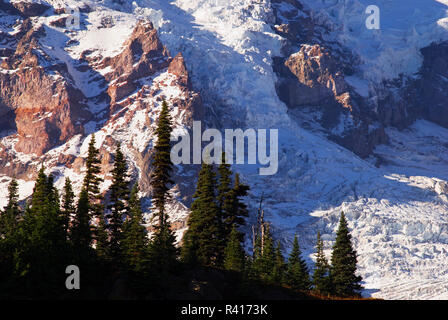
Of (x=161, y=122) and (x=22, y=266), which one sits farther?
(x=161, y=122)

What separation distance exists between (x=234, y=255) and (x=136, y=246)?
50.7ft

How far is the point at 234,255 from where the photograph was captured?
7850 cm

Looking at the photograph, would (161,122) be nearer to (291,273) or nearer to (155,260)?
(155,260)

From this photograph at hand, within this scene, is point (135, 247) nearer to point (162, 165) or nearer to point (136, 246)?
point (136, 246)

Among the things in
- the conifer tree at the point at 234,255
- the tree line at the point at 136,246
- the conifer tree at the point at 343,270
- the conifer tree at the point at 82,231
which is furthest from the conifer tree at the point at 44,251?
the conifer tree at the point at 343,270

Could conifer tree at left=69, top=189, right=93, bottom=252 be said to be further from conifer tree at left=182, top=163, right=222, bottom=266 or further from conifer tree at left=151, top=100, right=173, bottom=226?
conifer tree at left=182, top=163, right=222, bottom=266

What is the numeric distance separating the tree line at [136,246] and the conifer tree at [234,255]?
0.11 meters

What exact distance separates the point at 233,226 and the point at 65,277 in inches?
894

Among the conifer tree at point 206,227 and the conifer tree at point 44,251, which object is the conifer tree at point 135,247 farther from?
the conifer tree at point 206,227

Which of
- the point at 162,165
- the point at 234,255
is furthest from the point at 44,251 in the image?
the point at 234,255
